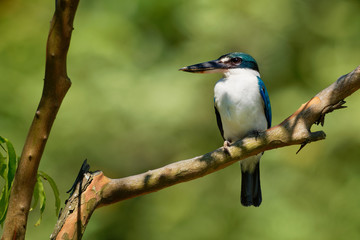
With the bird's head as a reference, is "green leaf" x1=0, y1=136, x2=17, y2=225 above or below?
below

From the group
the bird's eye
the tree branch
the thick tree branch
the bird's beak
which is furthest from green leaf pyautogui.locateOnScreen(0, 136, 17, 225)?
the bird's eye

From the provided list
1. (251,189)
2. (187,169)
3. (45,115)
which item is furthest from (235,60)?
(45,115)

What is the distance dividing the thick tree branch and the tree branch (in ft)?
1.65

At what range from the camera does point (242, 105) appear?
4352 millimetres

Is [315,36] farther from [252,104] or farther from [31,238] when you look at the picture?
[31,238]

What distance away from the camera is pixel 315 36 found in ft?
23.4

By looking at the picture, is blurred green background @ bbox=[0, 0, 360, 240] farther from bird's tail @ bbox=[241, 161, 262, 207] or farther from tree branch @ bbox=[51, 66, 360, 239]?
tree branch @ bbox=[51, 66, 360, 239]

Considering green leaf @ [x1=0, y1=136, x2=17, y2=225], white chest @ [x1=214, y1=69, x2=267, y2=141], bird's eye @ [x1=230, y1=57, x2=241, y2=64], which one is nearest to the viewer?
green leaf @ [x1=0, y1=136, x2=17, y2=225]

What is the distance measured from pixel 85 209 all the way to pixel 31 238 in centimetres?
370

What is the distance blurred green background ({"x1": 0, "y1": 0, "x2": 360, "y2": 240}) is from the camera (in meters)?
6.06

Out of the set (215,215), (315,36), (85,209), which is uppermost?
(315,36)

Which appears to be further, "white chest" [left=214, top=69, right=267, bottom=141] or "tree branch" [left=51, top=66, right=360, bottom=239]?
"white chest" [left=214, top=69, right=267, bottom=141]

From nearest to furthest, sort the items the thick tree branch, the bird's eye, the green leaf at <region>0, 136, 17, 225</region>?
the thick tree branch
the green leaf at <region>0, 136, 17, 225</region>
the bird's eye

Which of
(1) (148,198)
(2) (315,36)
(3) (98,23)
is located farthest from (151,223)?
(2) (315,36)
